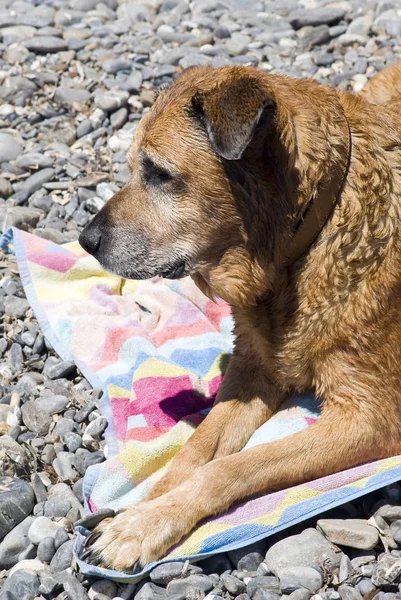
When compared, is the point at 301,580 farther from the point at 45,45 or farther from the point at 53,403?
the point at 45,45

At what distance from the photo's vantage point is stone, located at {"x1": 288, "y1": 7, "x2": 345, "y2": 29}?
938 cm

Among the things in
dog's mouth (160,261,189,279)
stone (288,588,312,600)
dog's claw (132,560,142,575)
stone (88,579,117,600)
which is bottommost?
stone (88,579,117,600)

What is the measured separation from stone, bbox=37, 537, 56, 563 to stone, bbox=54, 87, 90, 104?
5.27 m

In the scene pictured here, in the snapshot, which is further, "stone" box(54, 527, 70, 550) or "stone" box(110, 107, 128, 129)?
"stone" box(110, 107, 128, 129)

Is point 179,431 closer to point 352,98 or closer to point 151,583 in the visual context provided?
point 151,583

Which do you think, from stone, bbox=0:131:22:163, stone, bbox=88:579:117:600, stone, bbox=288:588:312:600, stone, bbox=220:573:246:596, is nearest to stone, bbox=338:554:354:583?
stone, bbox=288:588:312:600

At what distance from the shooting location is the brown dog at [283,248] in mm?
4051

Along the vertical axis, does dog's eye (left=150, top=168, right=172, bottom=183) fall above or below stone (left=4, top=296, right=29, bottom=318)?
above

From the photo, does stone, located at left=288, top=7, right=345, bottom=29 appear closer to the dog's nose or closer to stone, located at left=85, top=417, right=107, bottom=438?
the dog's nose

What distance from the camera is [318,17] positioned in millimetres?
9383

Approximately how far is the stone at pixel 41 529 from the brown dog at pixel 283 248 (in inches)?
11.0

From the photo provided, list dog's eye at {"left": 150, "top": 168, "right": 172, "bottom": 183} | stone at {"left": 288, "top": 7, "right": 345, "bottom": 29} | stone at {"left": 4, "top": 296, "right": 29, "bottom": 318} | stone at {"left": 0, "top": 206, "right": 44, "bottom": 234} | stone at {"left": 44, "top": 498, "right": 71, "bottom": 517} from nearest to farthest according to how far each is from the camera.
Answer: dog's eye at {"left": 150, "top": 168, "right": 172, "bottom": 183} < stone at {"left": 44, "top": 498, "right": 71, "bottom": 517} < stone at {"left": 4, "top": 296, "right": 29, "bottom": 318} < stone at {"left": 0, "top": 206, "right": 44, "bottom": 234} < stone at {"left": 288, "top": 7, "right": 345, "bottom": 29}

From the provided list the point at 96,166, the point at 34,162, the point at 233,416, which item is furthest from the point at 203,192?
the point at 34,162

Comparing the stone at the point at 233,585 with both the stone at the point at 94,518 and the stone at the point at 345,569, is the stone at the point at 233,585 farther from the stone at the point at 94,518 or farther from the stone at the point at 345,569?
the stone at the point at 94,518
